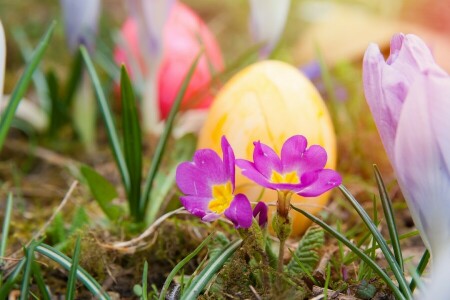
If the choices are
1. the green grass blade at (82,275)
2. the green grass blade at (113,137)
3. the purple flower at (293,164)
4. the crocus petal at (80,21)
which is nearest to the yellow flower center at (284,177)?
the purple flower at (293,164)

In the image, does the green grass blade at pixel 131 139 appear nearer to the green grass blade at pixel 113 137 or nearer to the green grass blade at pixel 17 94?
the green grass blade at pixel 113 137

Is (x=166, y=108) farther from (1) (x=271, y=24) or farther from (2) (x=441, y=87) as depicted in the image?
(2) (x=441, y=87)

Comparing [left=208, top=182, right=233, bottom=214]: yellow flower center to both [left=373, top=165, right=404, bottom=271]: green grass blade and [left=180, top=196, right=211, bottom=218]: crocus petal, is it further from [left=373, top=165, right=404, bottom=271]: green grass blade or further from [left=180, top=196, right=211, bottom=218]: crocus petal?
[left=373, top=165, right=404, bottom=271]: green grass blade

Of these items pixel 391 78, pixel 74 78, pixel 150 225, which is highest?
pixel 391 78

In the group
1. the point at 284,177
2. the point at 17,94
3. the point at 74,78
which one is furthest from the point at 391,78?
the point at 74,78

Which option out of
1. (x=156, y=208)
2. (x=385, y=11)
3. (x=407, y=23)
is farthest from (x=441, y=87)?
(x=385, y=11)

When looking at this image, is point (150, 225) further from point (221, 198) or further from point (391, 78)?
point (391, 78)
